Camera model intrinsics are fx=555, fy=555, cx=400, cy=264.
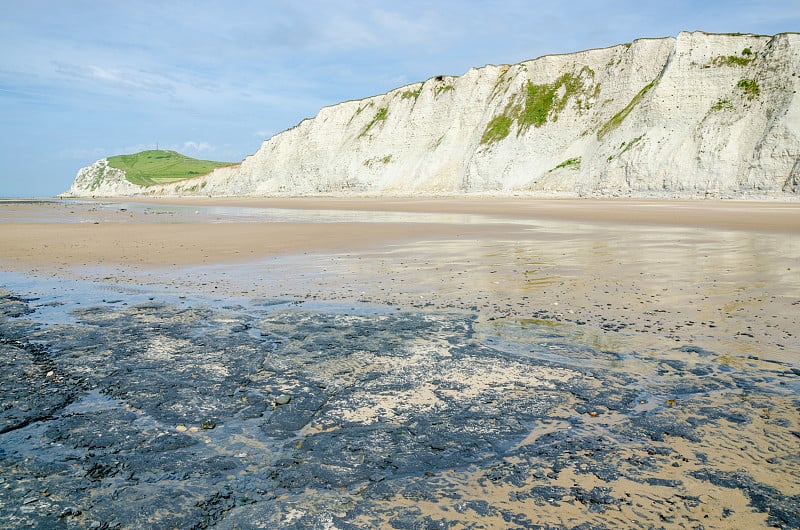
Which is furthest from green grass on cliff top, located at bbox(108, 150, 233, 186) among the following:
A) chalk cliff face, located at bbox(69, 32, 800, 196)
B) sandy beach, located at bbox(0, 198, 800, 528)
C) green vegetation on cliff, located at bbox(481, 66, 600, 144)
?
sandy beach, located at bbox(0, 198, 800, 528)

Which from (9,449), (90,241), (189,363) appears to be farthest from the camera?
(90,241)

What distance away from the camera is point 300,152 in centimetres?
8506

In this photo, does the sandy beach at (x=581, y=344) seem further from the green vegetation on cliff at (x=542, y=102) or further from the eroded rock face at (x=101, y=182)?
the eroded rock face at (x=101, y=182)

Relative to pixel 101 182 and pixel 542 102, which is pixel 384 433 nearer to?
pixel 542 102

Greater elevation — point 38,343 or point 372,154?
point 372,154

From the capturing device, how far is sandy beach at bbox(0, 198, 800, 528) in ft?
9.20

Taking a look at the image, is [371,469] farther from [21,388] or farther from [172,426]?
[21,388]

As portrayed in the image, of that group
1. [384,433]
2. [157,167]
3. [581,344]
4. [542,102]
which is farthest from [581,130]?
[157,167]

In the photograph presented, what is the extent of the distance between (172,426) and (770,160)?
47.3 m

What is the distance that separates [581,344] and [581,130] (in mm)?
58068

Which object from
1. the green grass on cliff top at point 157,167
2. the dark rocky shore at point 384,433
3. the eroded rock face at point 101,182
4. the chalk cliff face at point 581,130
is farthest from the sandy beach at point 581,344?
the eroded rock face at point 101,182

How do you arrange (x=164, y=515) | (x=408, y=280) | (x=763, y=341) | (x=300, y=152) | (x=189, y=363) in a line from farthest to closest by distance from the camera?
1. (x=300, y=152)
2. (x=408, y=280)
3. (x=763, y=341)
4. (x=189, y=363)
5. (x=164, y=515)

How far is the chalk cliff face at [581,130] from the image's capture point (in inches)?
1709

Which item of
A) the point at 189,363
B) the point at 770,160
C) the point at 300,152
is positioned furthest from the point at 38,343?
the point at 300,152
